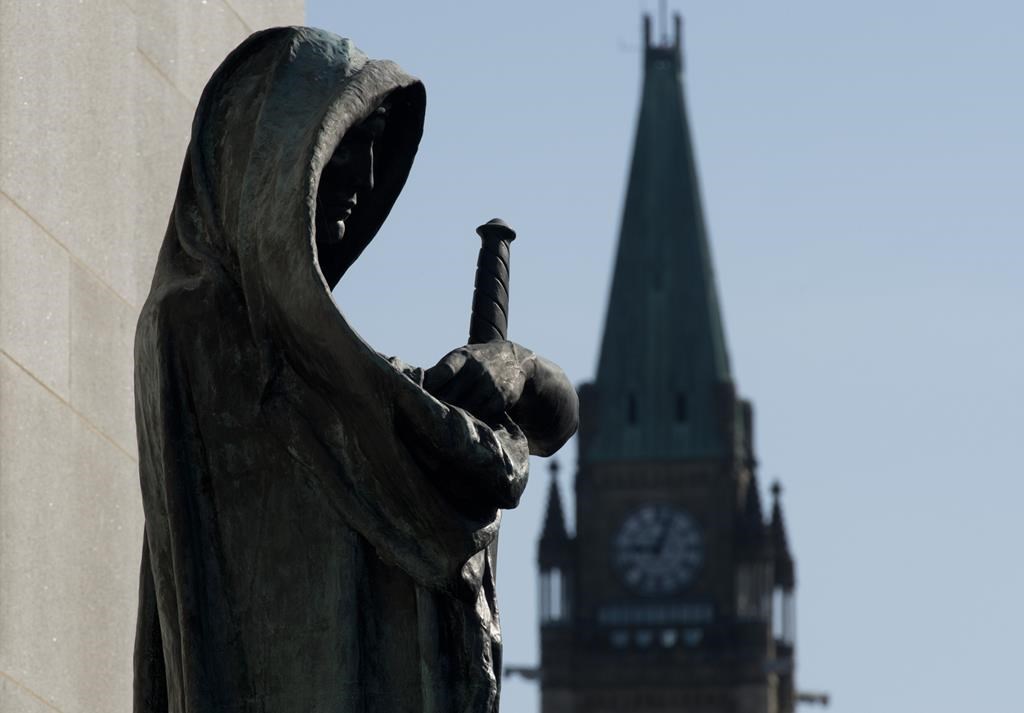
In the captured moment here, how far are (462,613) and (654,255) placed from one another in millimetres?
129261

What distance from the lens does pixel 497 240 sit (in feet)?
Answer: 19.7

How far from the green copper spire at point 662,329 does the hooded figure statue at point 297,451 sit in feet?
418

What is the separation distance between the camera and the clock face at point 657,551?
138 meters

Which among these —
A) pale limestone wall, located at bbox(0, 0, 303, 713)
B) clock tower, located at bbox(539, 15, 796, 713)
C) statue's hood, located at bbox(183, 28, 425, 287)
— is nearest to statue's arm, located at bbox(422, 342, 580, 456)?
statue's hood, located at bbox(183, 28, 425, 287)

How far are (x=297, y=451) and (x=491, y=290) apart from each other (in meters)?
0.57

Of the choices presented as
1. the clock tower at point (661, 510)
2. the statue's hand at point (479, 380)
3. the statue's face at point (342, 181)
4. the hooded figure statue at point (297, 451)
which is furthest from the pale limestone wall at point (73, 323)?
the clock tower at point (661, 510)

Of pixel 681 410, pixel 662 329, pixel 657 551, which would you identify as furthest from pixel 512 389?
pixel 657 551

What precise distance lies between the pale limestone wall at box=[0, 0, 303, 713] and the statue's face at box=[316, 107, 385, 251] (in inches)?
64.7

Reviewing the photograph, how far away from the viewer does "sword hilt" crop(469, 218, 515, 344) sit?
5.93 metres

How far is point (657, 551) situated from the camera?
139250mm

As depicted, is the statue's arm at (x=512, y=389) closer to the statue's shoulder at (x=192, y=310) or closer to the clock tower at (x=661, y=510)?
the statue's shoulder at (x=192, y=310)

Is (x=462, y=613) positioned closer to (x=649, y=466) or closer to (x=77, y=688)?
(x=77, y=688)

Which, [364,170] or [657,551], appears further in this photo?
[657,551]

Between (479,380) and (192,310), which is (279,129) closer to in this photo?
(192,310)
